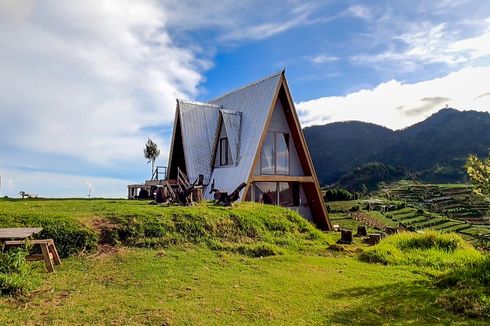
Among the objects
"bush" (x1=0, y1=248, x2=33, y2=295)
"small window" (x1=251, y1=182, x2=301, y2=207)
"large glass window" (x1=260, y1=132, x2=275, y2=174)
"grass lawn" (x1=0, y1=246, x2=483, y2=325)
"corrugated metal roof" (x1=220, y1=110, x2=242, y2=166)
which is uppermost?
"corrugated metal roof" (x1=220, y1=110, x2=242, y2=166)

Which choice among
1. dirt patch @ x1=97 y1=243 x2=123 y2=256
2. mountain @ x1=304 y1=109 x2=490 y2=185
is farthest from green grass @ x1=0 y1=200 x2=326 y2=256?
mountain @ x1=304 y1=109 x2=490 y2=185

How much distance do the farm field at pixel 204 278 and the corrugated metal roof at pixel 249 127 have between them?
5.37 m

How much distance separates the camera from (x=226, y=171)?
21125 mm

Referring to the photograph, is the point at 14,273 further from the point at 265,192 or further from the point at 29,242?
the point at 265,192

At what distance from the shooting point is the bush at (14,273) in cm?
676

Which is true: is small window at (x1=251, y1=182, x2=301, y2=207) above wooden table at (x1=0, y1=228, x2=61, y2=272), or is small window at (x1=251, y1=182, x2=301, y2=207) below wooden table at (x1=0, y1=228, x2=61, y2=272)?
above

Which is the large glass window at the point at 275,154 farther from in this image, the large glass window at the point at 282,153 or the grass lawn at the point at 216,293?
the grass lawn at the point at 216,293

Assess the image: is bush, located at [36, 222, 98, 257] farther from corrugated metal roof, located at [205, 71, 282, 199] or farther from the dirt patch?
corrugated metal roof, located at [205, 71, 282, 199]

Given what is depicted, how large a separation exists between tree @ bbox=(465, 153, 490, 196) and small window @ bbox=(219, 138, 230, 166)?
14.5m

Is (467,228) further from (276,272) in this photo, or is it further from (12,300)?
(12,300)

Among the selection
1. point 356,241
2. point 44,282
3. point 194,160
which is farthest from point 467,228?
point 44,282

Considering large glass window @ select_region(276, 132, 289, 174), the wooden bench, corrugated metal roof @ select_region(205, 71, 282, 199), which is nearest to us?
the wooden bench

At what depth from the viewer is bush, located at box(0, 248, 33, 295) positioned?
6.76m

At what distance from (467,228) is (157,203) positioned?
2585 cm
